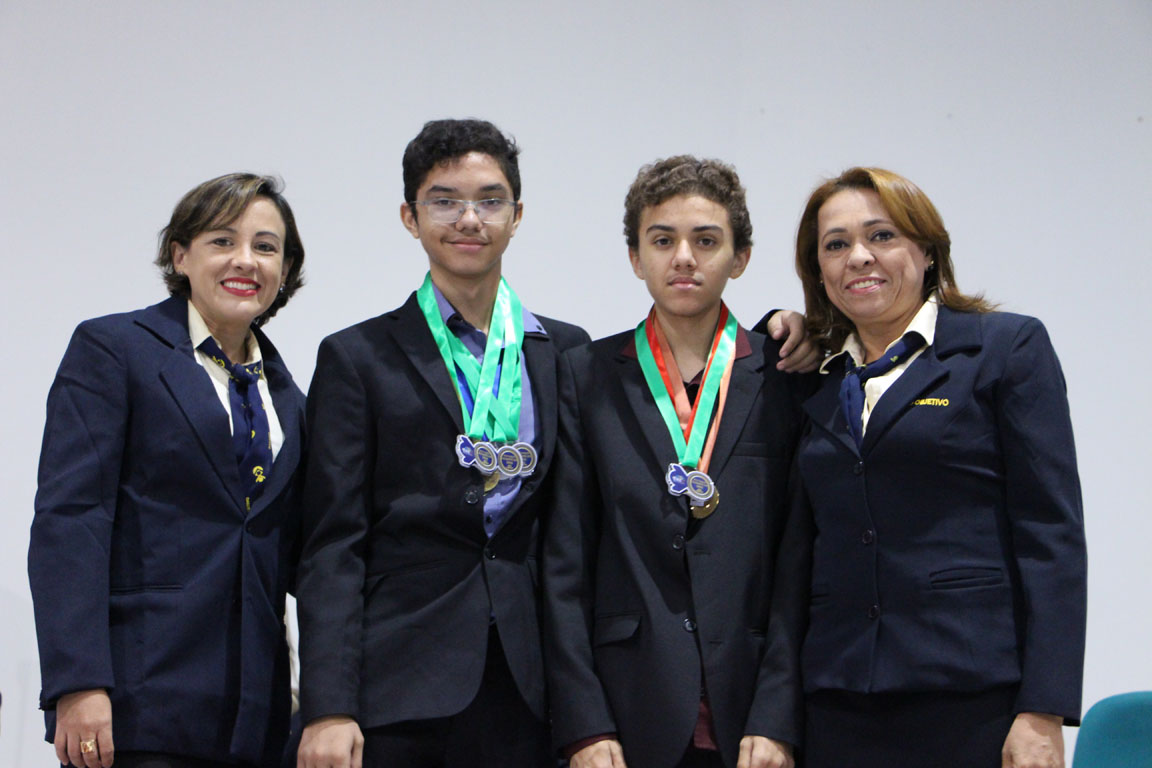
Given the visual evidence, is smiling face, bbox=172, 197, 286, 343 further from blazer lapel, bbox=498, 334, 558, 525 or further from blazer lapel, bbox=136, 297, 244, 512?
blazer lapel, bbox=498, 334, 558, 525

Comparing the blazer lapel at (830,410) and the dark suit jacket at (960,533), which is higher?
the blazer lapel at (830,410)

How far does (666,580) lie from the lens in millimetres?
2422

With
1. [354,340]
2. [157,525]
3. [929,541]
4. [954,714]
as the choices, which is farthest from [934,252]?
[157,525]

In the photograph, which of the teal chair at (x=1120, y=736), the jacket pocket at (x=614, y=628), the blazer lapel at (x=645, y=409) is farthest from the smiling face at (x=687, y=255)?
the teal chair at (x=1120, y=736)

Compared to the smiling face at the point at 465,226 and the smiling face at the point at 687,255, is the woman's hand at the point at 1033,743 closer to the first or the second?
the smiling face at the point at 687,255

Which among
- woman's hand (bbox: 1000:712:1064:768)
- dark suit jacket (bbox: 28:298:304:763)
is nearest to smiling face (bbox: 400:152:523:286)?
dark suit jacket (bbox: 28:298:304:763)

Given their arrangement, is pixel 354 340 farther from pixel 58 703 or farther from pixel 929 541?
pixel 929 541

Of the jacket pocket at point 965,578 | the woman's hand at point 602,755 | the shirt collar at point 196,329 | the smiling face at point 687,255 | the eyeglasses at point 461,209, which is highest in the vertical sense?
the eyeglasses at point 461,209

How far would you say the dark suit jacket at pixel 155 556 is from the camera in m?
2.32

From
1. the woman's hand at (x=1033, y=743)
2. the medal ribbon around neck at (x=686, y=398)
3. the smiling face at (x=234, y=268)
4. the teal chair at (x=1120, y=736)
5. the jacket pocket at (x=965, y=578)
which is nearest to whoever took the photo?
Answer: the woman's hand at (x=1033, y=743)

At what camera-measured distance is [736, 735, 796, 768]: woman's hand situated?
2.28 meters

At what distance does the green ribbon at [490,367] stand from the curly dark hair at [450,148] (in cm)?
25

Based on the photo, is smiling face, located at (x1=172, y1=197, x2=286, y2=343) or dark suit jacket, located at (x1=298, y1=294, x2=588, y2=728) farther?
smiling face, located at (x1=172, y1=197, x2=286, y2=343)

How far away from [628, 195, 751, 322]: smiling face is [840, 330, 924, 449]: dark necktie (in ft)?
1.26
